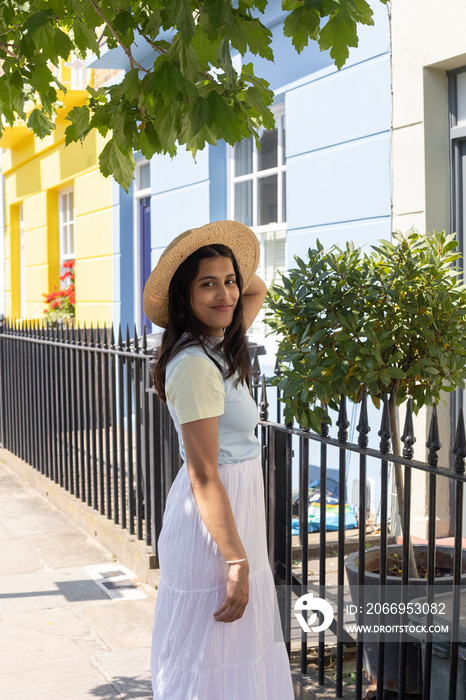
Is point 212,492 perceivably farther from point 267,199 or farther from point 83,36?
point 267,199

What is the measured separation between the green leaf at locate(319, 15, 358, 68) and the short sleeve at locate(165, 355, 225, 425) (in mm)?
1092

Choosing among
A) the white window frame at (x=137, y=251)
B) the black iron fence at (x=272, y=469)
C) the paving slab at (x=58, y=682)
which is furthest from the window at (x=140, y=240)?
the paving slab at (x=58, y=682)

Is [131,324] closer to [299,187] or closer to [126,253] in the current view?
[126,253]

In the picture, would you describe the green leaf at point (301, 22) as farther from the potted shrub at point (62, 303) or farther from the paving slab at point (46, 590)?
the potted shrub at point (62, 303)

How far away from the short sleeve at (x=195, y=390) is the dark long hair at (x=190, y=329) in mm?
98

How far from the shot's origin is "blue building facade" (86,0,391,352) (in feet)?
17.8

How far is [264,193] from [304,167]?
0.95 meters

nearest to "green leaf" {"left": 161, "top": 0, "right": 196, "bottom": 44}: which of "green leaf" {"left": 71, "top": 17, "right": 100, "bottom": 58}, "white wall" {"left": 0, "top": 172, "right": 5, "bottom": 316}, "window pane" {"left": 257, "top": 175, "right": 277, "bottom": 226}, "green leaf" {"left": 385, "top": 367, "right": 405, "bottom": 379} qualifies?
"green leaf" {"left": 71, "top": 17, "right": 100, "bottom": 58}

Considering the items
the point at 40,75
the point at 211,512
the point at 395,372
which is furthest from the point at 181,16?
the point at 211,512

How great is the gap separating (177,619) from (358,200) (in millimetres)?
3767

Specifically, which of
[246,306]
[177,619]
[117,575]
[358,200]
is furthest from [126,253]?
[177,619]

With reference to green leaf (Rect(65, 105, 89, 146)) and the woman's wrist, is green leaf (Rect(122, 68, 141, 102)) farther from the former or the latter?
the woman's wrist

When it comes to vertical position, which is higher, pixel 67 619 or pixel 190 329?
pixel 190 329

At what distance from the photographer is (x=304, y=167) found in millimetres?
6141
